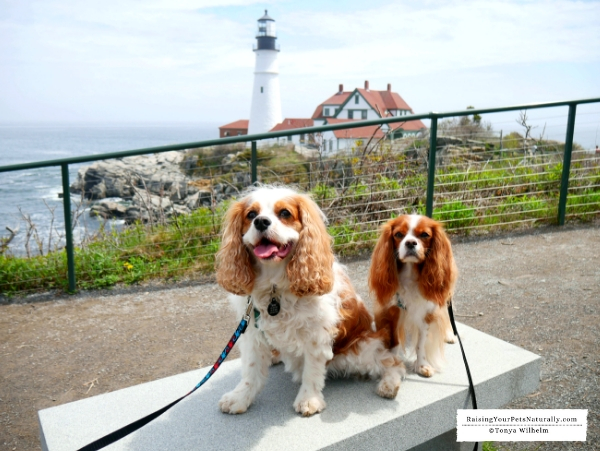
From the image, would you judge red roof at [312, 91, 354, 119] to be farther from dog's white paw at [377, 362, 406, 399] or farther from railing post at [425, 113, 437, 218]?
dog's white paw at [377, 362, 406, 399]

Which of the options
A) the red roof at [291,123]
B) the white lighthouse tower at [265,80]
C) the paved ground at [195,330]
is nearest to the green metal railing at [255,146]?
the paved ground at [195,330]

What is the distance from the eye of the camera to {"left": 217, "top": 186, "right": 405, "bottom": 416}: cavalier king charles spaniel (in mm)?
2199

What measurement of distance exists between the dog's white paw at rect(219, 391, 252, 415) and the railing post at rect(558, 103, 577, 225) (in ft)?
18.9

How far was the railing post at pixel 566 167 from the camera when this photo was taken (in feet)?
21.5

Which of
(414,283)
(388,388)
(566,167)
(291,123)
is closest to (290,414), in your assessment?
(388,388)

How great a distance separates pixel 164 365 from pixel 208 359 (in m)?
0.34

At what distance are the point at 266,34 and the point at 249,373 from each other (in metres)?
61.4

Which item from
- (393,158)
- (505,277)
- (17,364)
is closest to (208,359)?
(17,364)

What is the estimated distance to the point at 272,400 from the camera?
258 cm

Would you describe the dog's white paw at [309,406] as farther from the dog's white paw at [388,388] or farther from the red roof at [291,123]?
the red roof at [291,123]

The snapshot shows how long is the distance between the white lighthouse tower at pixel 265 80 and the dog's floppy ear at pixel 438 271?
186 ft

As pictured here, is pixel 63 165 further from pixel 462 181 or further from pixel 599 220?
pixel 599 220

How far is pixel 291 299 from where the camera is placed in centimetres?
231

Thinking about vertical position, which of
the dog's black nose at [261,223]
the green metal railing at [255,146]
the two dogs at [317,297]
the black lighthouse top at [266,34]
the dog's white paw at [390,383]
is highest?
the black lighthouse top at [266,34]
